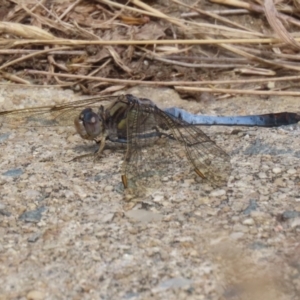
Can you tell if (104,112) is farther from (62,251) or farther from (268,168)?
(62,251)

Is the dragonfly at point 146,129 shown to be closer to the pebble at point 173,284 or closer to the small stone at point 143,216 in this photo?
the small stone at point 143,216

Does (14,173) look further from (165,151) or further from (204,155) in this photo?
(204,155)

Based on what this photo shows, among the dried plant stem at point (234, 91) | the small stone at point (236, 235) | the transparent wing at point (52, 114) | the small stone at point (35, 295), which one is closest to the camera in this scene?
the small stone at point (35, 295)

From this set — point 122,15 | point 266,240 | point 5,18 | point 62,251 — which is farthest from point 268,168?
point 5,18

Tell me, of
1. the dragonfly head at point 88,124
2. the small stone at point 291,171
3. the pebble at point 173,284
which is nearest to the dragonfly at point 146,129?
the dragonfly head at point 88,124

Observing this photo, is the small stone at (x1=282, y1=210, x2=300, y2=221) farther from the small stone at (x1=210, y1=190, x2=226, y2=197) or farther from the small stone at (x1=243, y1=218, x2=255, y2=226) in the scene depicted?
the small stone at (x1=210, y1=190, x2=226, y2=197)

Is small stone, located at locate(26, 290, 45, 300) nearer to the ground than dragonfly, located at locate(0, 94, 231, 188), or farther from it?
nearer to the ground

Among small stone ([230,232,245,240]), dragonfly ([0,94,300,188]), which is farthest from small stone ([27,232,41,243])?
small stone ([230,232,245,240])
